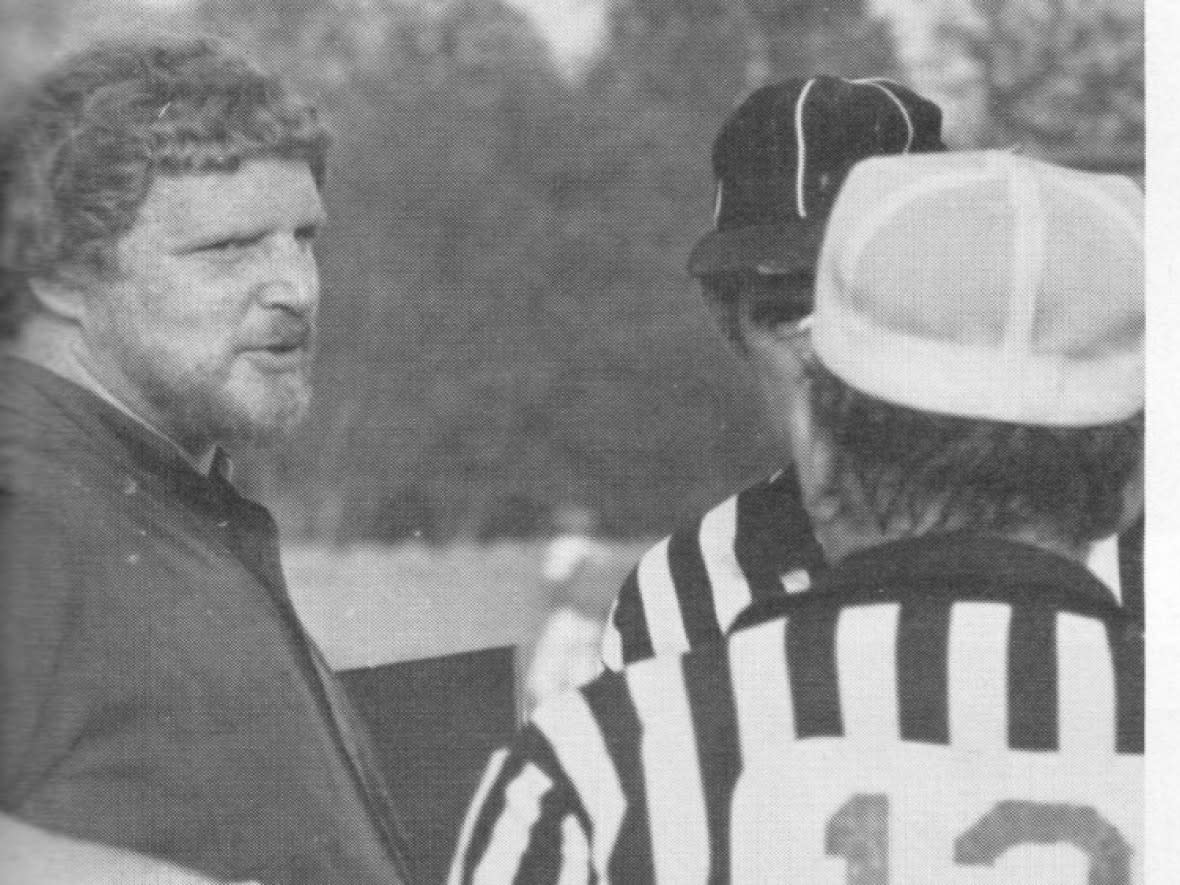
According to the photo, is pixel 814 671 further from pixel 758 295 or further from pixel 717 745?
pixel 758 295

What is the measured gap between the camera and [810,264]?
147 centimetres

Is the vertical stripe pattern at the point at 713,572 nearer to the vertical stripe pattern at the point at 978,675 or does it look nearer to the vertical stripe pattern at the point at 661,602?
the vertical stripe pattern at the point at 661,602

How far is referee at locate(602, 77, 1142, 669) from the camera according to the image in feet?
4.91

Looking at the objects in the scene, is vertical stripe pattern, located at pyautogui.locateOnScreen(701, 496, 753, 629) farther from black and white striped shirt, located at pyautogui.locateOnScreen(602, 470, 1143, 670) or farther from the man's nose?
the man's nose

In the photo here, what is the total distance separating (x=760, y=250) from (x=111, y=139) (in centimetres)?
63

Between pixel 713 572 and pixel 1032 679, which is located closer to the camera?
pixel 1032 679

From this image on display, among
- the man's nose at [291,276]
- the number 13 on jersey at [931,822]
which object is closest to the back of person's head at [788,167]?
the man's nose at [291,276]

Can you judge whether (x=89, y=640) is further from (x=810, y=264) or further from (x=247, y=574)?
(x=810, y=264)

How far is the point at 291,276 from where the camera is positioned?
1469 millimetres

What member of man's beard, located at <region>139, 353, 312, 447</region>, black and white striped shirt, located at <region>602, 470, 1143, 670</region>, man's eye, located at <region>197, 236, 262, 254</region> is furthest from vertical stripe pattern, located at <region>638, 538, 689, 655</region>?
man's eye, located at <region>197, 236, 262, 254</region>

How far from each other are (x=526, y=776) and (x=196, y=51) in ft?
2.58

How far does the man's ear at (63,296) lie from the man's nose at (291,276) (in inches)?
6.6

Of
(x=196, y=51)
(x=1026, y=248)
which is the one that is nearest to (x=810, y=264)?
(x=1026, y=248)

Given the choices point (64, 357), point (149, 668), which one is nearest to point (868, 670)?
point (149, 668)
